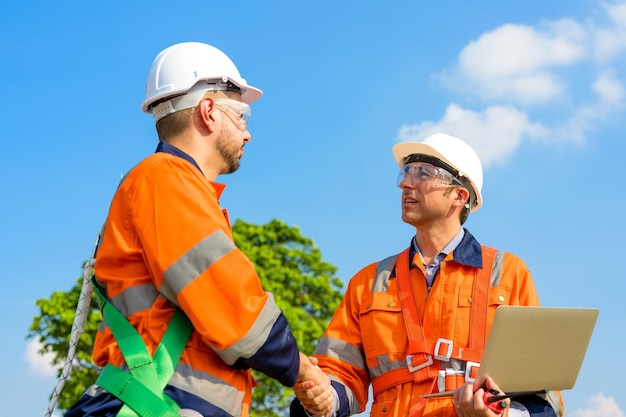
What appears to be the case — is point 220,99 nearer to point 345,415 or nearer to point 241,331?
point 241,331

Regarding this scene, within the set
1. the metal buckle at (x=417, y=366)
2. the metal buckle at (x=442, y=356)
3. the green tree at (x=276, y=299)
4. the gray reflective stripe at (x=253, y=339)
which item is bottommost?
the gray reflective stripe at (x=253, y=339)

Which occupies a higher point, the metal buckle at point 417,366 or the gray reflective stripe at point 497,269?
the gray reflective stripe at point 497,269

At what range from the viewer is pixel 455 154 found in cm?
712

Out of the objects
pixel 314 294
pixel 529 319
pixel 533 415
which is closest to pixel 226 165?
pixel 529 319

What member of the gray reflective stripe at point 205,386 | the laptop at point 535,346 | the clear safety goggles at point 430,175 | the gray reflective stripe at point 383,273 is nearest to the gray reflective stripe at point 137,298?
the gray reflective stripe at point 205,386

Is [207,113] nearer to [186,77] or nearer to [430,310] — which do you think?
[186,77]

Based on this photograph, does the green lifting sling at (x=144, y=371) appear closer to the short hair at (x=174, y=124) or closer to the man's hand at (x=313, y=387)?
the man's hand at (x=313, y=387)

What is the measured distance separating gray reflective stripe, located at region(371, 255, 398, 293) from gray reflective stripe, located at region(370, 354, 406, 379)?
0.61 metres

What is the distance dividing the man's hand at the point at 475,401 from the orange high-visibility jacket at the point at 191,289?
1709 mm

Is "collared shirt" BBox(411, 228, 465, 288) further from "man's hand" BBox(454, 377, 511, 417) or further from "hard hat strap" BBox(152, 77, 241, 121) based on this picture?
"hard hat strap" BBox(152, 77, 241, 121)

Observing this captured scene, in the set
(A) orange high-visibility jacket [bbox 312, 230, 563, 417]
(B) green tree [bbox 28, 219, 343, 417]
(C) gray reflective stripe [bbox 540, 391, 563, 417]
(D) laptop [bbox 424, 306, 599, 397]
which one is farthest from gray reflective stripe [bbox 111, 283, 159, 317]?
(B) green tree [bbox 28, 219, 343, 417]

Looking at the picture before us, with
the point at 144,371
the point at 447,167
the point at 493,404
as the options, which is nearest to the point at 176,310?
the point at 144,371

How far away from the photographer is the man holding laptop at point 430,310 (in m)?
6.11

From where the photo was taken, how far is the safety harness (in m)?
6.11
